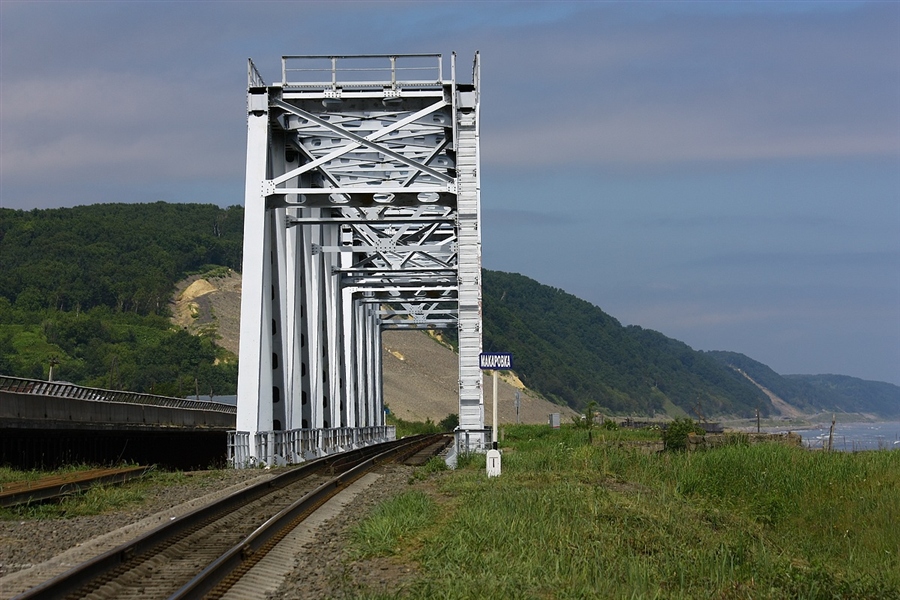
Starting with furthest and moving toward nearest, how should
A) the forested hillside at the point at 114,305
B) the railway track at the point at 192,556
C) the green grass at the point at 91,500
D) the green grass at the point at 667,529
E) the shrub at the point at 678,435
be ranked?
the forested hillside at the point at 114,305
the shrub at the point at 678,435
the green grass at the point at 91,500
the green grass at the point at 667,529
the railway track at the point at 192,556

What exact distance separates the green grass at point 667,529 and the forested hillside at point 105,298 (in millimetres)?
66315

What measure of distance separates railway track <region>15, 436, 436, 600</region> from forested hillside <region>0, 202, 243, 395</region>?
2731 inches

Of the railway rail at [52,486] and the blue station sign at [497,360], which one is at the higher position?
the blue station sign at [497,360]

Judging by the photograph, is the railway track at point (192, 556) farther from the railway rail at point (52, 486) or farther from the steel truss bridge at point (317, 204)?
the steel truss bridge at point (317, 204)

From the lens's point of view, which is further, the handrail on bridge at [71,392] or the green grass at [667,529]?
the handrail on bridge at [71,392]

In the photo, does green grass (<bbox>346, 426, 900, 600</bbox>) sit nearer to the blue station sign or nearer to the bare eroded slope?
the blue station sign

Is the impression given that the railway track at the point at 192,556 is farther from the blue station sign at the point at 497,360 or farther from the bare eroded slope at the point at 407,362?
the bare eroded slope at the point at 407,362

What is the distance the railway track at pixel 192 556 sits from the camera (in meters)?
8.55

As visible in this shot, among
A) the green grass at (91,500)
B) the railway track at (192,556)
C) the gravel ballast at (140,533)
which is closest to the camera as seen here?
the railway track at (192,556)

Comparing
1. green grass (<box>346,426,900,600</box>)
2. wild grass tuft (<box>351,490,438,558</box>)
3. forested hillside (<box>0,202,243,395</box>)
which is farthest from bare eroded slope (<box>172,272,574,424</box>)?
wild grass tuft (<box>351,490,438,558</box>)

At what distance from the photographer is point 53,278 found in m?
143

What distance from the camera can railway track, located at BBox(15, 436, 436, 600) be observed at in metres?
8.55

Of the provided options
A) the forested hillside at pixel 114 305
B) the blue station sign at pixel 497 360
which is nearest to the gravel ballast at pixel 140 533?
the blue station sign at pixel 497 360

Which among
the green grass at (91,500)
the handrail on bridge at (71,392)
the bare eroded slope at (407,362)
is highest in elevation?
the bare eroded slope at (407,362)
